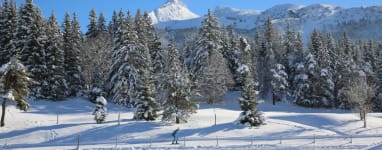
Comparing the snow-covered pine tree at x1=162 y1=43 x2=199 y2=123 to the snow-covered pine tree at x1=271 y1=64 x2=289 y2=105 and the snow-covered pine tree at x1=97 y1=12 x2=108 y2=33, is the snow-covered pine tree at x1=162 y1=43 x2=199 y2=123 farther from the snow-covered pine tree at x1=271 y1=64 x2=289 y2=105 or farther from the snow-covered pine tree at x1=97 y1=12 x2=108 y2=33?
the snow-covered pine tree at x1=97 y1=12 x2=108 y2=33

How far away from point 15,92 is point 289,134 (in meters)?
27.6

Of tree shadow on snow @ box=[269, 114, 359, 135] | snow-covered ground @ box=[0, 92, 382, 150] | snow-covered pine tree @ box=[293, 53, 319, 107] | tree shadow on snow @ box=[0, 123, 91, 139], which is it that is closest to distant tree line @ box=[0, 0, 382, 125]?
snow-covered pine tree @ box=[293, 53, 319, 107]

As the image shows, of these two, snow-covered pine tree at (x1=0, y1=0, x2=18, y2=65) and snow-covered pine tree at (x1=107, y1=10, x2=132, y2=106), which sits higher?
snow-covered pine tree at (x1=0, y1=0, x2=18, y2=65)

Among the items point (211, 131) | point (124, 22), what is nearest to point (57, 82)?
point (124, 22)

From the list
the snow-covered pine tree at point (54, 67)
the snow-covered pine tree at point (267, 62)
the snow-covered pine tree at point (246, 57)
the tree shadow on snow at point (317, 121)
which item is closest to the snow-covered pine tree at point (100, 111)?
the snow-covered pine tree at point (54, 67)

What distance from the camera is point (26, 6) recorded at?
58.7 metres

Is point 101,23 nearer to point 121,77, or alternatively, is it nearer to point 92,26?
point 92,26

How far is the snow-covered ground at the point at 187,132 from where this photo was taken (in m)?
31.9

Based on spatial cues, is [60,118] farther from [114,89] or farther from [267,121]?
[267,121]

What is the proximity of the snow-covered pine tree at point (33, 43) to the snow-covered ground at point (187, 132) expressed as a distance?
3.96m

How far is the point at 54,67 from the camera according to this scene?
55562 mm

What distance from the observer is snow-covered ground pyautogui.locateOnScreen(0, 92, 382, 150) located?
105 feet

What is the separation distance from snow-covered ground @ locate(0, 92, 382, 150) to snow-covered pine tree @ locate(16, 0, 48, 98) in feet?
13.0

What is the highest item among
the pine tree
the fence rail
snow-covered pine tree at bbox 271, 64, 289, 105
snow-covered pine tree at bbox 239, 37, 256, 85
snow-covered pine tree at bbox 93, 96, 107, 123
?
the pine tree
